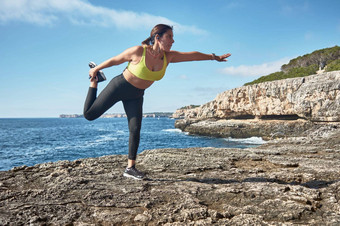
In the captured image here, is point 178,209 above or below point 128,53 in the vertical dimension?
below

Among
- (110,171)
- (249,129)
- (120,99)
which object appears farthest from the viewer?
(249,129)

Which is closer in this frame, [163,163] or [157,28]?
[157,28]

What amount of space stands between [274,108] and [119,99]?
3476 cm

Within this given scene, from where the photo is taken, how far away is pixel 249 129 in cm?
3747

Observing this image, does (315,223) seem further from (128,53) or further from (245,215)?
(128,53)

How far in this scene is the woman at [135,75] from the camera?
3889 millimetres

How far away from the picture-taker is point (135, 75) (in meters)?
3.94

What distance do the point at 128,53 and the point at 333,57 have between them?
64.1 meters

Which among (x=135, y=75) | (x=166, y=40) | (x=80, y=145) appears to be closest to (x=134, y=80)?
(x=135, y=75)

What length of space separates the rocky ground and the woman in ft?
2.72

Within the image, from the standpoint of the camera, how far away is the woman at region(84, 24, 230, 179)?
389 cm

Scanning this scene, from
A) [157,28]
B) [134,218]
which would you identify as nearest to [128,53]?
[157,28]

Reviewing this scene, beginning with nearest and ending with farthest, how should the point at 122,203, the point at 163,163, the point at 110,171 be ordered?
1. the point at 122,203
2. the point at 110,171
3. the point at 163,163

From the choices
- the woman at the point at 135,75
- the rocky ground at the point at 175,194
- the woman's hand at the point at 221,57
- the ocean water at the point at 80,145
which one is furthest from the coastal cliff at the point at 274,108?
the woman at the point at 135,75
